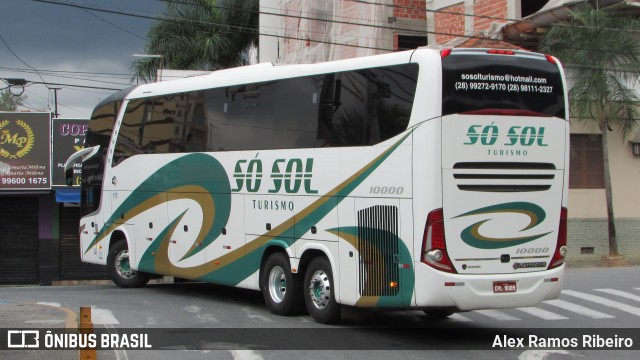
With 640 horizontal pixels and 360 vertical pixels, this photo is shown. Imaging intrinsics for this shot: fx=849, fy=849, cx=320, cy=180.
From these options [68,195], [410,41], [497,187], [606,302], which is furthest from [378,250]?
[68,195]

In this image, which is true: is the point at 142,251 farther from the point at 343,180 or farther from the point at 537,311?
the point at 537,311

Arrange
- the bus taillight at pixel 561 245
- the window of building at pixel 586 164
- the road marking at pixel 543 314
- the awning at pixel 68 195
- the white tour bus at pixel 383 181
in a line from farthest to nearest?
the awning at pixel 68 195
the window of building at pixel 586 164
the road marking at pixel 543 314
the bus taillight at pixel 561 245
the white tour bus at pixel 383 181

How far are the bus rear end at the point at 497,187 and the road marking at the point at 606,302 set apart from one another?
13.6 feet

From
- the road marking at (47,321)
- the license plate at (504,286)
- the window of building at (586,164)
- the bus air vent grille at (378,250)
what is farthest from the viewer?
the window of building at (586,164)

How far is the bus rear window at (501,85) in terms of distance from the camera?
1065cm

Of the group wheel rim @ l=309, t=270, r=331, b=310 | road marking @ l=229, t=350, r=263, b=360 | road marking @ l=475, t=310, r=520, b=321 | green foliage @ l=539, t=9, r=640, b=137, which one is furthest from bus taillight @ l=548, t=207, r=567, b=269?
green foliage @ l=539, t=9, r=640, b=137

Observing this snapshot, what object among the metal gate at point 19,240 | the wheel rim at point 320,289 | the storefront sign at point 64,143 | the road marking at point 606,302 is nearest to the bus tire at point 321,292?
the wheel rim at point 320,289

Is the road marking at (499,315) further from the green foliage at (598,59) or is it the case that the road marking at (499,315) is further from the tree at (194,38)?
the tree at (194,38)

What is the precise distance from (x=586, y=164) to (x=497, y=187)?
702 inches

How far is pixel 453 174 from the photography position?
10523mm

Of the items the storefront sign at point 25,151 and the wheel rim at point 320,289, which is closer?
the wheel rim at point 320,289

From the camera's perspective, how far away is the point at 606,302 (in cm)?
1567

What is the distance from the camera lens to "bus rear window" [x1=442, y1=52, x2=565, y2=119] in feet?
34.9

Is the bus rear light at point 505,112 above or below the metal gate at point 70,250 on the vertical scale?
above
